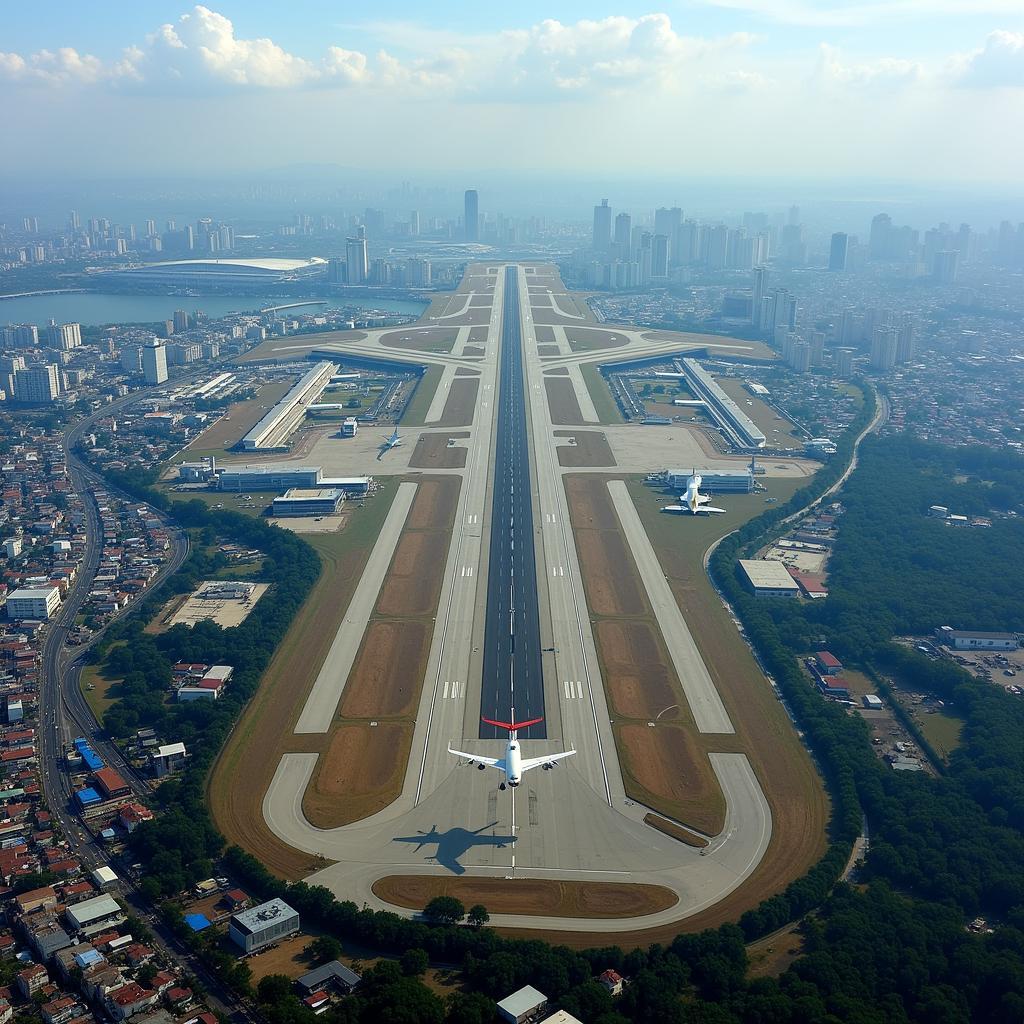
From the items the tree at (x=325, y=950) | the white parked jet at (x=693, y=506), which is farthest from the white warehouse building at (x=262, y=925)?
the white parked jet at (x=693, y=506)

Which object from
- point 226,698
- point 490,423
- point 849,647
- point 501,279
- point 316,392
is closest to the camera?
point 226,698

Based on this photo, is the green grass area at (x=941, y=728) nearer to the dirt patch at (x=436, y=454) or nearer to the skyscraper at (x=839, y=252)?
the dirt patch at (x=436, y=454)

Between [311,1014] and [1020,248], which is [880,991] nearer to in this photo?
[311,1014]

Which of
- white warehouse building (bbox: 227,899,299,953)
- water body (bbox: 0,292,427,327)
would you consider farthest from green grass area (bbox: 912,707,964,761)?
water body (bbox: 0,292,427,327)

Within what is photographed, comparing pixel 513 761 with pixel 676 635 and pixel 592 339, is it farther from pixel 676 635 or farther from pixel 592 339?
pixel 592 339

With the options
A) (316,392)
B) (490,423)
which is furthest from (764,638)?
(316,392)

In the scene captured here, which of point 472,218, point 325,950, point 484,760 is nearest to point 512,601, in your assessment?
point 484,760

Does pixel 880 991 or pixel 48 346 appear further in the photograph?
pixel 48 346
